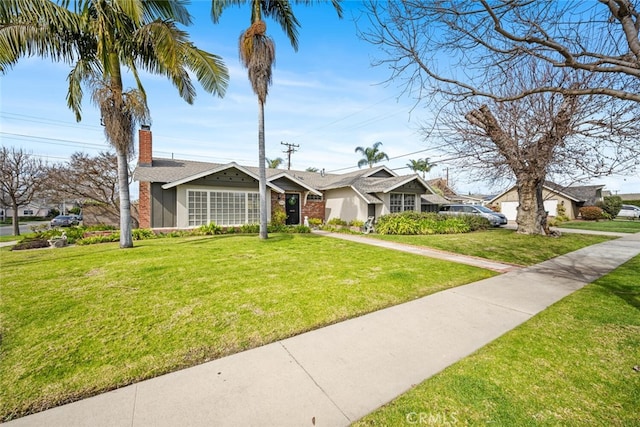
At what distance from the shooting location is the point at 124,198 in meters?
9.08

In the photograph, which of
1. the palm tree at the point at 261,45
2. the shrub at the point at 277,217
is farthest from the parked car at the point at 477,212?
the palm tree at the point at 261,45

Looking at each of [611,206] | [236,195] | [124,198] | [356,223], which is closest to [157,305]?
[124,198]

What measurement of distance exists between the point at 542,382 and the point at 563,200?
36307 mm

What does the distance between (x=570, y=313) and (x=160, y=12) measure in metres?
13.7

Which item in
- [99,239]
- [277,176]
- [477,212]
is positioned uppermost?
[277,176]

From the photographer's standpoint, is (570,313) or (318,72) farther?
(318,72)

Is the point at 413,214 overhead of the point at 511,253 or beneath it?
overhead

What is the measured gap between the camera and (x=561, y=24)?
400 cm

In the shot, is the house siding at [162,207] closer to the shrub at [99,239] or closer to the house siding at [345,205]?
the shrub at [99,239]

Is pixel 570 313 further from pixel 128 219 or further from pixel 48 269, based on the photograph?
pixel 128 219

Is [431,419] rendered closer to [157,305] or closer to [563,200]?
[157,305]

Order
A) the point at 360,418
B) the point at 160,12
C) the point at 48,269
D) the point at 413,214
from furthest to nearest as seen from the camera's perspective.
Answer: the point at 413,214 < the point at 160,12 < the point at 48,269 < the point at 360,418

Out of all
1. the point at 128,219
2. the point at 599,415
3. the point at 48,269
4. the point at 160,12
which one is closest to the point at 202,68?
the point at 160,12

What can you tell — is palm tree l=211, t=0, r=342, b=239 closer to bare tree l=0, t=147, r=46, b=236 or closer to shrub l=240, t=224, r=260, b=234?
shrub l=240, t=224, r=260, b=234
